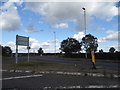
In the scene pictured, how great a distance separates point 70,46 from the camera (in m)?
78.1

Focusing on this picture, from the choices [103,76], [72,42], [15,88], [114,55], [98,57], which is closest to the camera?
[15,88]

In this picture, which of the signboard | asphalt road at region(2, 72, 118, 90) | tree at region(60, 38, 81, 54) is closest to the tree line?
tree at region(60, 38, 81, 54)

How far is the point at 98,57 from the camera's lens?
49438mm

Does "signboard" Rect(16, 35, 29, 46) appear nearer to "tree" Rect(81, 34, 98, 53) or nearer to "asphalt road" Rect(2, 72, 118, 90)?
"asphalt road" Rect(2, 72, 118, 90)

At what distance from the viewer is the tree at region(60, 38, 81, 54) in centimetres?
7612

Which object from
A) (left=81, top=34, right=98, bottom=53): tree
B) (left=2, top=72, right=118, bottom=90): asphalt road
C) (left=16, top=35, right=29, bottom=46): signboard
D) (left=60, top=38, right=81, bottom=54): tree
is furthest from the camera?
(left=60, top=38, right=81, bottom=54): tree

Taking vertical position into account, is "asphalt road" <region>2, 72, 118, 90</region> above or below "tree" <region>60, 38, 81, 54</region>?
below

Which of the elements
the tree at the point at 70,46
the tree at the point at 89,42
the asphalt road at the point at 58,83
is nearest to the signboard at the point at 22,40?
the asphalt road at the point at 58,83

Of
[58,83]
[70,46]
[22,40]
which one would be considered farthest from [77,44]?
[58,83]

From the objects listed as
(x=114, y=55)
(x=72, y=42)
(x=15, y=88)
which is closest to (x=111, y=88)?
(x=15, y=88)

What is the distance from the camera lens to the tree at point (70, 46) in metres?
76.1

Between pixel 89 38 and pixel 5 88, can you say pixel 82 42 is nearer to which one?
pixel 89 38

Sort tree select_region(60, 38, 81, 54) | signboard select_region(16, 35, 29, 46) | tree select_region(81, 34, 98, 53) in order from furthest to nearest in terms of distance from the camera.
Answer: tree select_region(60, 38, 81, 54)
tree select_region(81, 34, 98, 53)
signboard select_region(16, 35, 29, 46)

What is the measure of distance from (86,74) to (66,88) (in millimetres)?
4023
